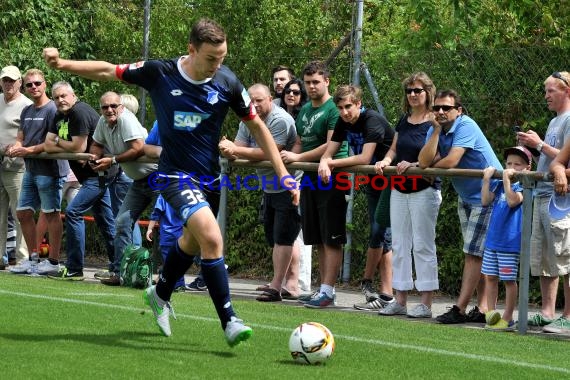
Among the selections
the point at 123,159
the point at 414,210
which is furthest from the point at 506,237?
the point at 123,159

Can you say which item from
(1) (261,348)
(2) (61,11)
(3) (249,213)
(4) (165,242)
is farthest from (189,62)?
(2) (61,11)

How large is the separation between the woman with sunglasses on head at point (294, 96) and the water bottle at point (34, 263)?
3581 millimetres

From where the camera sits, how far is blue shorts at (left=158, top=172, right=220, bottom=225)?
313 inches

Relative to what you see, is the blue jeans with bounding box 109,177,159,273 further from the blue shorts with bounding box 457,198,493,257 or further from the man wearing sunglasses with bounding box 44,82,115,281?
the blue shorts with bounding box 457,198,493,257

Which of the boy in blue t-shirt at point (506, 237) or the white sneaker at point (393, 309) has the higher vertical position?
the boy in blue t-shirt at point (506, 237)

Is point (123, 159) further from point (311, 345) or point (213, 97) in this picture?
point (311, 345)

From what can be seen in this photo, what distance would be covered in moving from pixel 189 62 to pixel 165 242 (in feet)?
13.9

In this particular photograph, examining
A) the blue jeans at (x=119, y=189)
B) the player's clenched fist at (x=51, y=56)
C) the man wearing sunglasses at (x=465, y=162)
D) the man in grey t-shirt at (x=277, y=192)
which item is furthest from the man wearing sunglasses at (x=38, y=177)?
the player's clenched fist at (x=51, y=56)

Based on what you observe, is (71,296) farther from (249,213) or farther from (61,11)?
(61,11)

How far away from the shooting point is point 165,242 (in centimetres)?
1210

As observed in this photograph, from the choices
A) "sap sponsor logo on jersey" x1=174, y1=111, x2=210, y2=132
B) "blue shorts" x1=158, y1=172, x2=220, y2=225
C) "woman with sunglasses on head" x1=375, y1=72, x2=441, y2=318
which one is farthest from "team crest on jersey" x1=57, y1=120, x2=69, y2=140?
"sap sponsor logo on jersey" x1=174, y1=111, x2=210, y2=132

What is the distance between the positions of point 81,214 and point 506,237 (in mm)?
5328

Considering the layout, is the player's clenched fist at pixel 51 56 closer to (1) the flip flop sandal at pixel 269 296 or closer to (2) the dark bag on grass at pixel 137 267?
(1) the flip flop sandal at pixel 269 296

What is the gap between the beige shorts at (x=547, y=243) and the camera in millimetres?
9742
